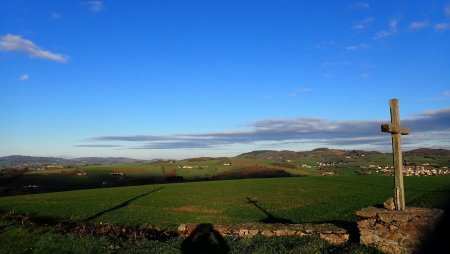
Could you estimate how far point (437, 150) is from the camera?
158 meters

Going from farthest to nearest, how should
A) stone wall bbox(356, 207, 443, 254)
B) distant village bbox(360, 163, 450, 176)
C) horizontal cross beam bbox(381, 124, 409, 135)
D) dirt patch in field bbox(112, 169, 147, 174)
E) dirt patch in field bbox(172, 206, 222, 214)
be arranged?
dirt patch in field bbox(112, 169, 147, 174)
distant village bbox(360, 163, 450, 176)
dirt patch in field bbox(172, 206, 222, 214)
horizontal cross beam bbox(381, 124, 409, 135)
stone wall bbox(356, 207, 443, 254)

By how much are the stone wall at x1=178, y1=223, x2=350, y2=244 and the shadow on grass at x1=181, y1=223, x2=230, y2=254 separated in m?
0.06

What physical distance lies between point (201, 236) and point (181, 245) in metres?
1.40

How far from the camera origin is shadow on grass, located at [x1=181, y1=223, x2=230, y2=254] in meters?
14.0

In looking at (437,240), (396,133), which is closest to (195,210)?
(396,133)

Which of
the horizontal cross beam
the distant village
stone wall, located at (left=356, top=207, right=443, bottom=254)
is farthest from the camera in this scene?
the distant village

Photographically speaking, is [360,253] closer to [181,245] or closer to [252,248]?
[252,248]

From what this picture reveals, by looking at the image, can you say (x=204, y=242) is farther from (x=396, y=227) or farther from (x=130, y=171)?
(x=130, y=171)

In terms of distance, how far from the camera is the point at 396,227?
12023mm

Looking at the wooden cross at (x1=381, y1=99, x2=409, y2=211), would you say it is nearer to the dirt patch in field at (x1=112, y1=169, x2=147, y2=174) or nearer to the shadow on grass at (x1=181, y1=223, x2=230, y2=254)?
the shadow on grass at (x1=181, y1=223, x2=230, y2=254)

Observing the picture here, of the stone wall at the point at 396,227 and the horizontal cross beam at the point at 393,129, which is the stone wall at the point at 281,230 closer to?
the stone wall at the point at 396,227

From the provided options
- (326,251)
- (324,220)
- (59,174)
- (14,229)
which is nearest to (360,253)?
(326,251)

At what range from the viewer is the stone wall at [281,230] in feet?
45.5

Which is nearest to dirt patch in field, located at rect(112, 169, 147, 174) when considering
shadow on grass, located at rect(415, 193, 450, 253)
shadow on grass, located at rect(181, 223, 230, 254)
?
shadow on grass, located at rect(181, 223, 230, 254)
